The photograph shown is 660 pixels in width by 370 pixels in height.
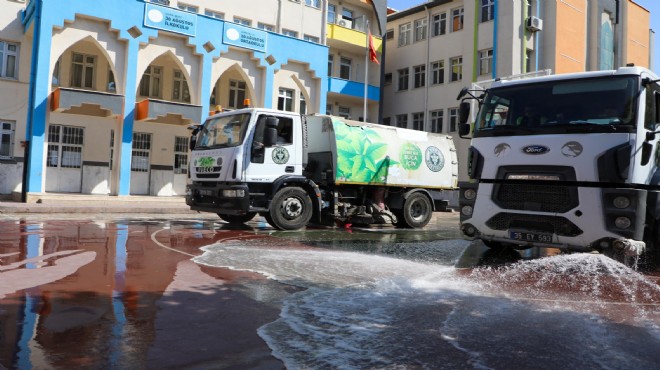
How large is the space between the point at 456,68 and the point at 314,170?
22.3 m

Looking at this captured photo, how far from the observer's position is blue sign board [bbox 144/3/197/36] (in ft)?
75.5

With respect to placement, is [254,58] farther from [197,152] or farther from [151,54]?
[197,152]

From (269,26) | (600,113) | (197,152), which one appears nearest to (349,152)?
(197,152)

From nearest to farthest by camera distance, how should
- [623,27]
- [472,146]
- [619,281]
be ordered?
1. [619,281]
2. [472,146]
3. [623,27]

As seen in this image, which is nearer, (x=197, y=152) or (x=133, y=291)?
(x=133, y=291)

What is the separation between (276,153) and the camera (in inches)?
499

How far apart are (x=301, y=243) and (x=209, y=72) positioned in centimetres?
1617

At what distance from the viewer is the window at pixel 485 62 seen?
3164cm

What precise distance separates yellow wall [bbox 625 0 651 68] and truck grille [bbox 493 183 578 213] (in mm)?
32958

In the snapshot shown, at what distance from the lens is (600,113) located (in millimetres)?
7785

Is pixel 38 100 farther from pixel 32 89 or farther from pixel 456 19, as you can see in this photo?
pixel 456 19

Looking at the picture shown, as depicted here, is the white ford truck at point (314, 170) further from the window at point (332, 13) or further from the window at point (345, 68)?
the window at point (345, 68)

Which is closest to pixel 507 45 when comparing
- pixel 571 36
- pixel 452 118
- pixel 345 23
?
pixel 571 36

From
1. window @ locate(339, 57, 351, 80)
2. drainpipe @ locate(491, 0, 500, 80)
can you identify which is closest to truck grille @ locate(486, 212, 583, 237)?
drainpipe @ locate(491, 0, 500, 80)
